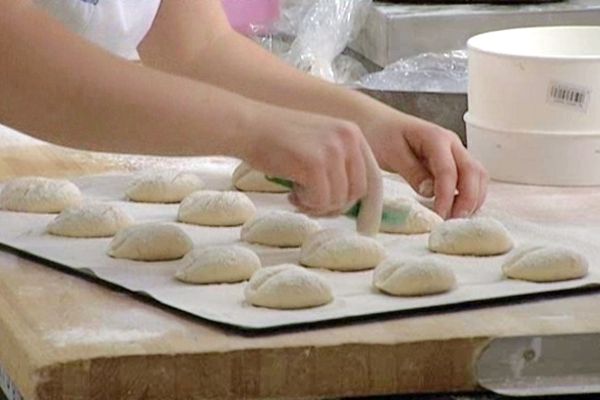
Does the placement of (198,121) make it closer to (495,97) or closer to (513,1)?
(495,97)

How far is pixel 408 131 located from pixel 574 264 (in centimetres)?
38

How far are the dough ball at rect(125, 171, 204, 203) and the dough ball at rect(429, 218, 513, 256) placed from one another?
387 millimetres

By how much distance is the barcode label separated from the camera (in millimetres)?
1982

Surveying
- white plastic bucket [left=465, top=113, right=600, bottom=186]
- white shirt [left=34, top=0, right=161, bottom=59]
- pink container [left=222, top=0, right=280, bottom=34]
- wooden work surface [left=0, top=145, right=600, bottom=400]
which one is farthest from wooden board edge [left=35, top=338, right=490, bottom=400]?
pink container [left=222, top=0, right=280, bottom=34]

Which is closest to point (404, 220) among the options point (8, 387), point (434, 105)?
point (8, 387)

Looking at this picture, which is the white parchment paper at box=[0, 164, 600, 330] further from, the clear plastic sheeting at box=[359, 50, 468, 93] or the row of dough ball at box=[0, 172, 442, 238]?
the clear plastic sheeting at box=[359, 50, 468, 93]

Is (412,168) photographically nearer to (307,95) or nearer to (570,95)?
(307,95)

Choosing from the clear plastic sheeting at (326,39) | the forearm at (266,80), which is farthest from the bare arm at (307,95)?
the clear plastic sheeting at (326,39)

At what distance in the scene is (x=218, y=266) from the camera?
1.50m

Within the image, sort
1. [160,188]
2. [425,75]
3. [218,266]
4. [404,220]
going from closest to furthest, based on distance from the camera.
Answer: [218,266] < [404,220] < [160,188] < [425,75]

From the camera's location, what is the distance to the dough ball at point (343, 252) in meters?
1.57

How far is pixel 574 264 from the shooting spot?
151 centimetres

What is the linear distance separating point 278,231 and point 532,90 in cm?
51

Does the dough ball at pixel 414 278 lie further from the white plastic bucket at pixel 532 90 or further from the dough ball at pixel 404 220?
the white plastic bucket at pixel 532 90
